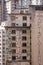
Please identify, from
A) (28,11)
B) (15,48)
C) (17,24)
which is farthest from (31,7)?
(15,48)

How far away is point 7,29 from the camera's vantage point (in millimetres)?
2938

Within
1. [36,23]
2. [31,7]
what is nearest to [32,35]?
[36,23]

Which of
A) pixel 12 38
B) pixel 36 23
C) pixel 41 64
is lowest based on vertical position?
pixel 41 64

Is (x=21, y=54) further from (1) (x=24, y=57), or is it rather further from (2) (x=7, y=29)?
(2) (x=7, y=29)

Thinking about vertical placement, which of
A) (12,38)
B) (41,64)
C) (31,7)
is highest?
(31,7)

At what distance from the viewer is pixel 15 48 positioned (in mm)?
2926

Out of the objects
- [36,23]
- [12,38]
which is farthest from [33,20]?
[12,38]

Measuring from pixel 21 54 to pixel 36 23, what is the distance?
410mm

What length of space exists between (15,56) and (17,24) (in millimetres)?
383

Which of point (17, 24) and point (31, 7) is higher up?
point (31, 7)

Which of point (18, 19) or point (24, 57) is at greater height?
point (18, 19)

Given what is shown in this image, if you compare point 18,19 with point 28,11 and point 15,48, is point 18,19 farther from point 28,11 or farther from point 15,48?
point 15,48

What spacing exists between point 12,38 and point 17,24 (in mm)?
178

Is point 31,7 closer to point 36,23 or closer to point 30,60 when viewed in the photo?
point 36,23
